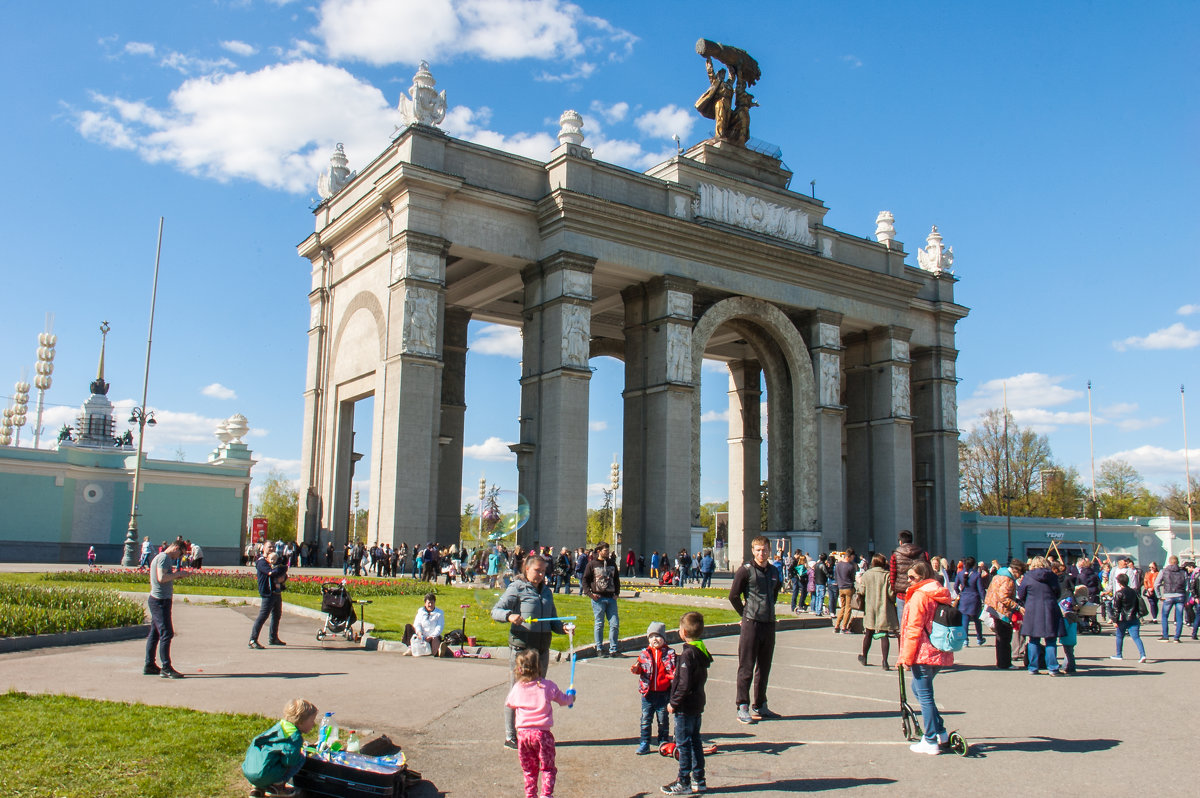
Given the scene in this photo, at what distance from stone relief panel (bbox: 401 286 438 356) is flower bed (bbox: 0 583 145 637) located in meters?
15.2

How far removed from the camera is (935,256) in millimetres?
48688

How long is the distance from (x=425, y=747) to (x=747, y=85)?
127 ft

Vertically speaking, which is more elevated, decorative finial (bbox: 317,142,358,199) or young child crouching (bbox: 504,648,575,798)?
decorative finial (bbox: 317,142,358,199)

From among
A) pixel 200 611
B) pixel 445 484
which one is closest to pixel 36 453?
pixel 445 484

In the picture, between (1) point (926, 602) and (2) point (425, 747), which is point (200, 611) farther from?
(1) point (926, 602)

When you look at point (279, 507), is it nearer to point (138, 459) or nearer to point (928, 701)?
point (138, 459)

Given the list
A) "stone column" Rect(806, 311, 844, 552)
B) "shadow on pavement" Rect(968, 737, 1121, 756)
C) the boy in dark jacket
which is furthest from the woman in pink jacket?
"stone column" Rect(806, 311, 844, 552)

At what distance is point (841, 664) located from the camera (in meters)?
14.1

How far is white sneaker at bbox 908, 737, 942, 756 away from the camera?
8109 millimetres

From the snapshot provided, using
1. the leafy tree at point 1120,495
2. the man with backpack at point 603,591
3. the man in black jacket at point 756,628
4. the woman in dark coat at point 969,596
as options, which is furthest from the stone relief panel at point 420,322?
the leafy tree at point 1120,495

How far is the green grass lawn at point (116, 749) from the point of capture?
6.42m

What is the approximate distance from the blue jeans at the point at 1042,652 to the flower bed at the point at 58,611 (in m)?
13.9

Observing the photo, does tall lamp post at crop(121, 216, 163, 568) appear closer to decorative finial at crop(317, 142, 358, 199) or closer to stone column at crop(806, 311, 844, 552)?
decorative finial at crop(317, 142, 358, 199)

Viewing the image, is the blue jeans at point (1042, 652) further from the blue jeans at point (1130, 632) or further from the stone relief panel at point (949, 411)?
the stone relief panel at point (949, 411)
